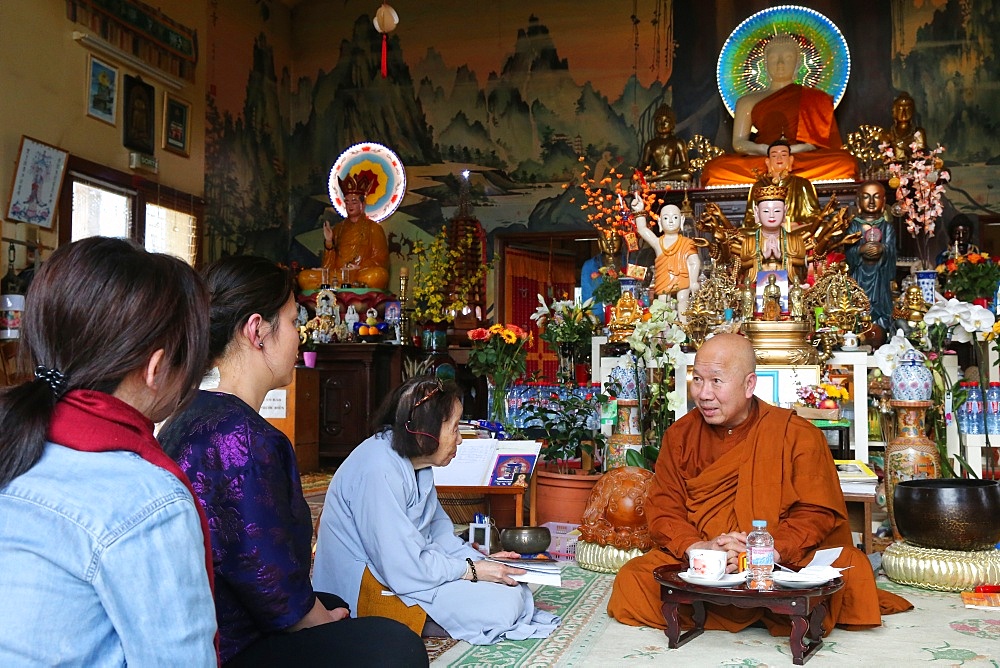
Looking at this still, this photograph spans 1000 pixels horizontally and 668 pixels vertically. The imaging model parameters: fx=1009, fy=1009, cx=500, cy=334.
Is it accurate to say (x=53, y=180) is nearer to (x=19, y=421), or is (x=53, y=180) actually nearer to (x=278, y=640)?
(x=278, y=640)

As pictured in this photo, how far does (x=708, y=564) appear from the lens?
3.08 m

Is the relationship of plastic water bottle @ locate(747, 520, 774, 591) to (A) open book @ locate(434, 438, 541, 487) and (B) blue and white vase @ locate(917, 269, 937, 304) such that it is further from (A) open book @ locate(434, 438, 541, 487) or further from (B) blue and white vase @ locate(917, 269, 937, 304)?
(B) blue and white vase @ locate(917, 269, 937, 304)

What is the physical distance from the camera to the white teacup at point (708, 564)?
307 cm

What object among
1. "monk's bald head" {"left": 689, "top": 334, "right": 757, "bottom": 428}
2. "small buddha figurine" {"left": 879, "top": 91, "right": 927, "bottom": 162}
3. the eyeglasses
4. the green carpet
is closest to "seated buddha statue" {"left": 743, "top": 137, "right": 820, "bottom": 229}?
"small buddha figurine" {"left": 879, "top": 91, "right": 927, "bottom": 162}

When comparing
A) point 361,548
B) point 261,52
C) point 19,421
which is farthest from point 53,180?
point 19,421

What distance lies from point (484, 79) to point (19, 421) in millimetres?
10963

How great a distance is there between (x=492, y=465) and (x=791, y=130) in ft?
22.3

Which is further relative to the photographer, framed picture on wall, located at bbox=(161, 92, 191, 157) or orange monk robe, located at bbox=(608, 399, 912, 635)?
framed picture on wall, located at bbox=(161, 92, 191, 157)

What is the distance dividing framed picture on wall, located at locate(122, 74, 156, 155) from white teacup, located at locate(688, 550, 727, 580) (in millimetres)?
7345

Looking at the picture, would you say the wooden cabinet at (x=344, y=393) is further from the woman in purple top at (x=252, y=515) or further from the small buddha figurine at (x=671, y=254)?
the woman in purple top at (x=252, y=515)

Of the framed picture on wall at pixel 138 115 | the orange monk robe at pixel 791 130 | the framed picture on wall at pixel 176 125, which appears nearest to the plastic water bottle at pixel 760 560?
the orange monk robe at pixel 791 130

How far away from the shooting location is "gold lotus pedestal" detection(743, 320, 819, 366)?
19.4 feet

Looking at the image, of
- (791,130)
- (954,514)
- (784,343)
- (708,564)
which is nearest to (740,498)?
(708,564)

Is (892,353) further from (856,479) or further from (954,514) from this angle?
(954,514)
